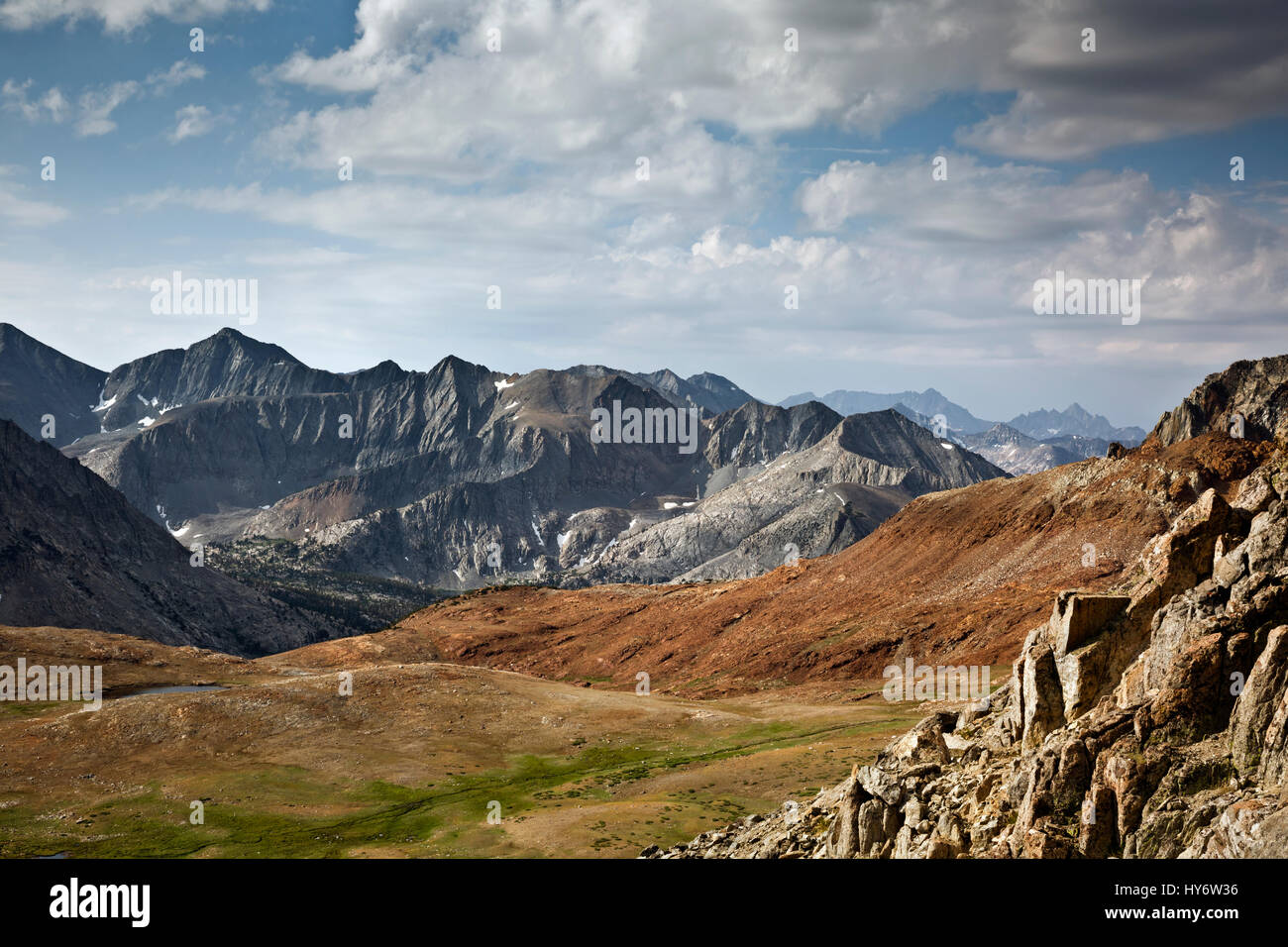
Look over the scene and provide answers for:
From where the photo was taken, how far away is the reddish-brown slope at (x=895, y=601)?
114 m

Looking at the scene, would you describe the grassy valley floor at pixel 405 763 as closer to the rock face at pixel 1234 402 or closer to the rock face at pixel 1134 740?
the rock face at pixel 1134 740

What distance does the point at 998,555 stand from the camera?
436ft

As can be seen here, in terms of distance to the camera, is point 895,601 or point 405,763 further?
point 895,601

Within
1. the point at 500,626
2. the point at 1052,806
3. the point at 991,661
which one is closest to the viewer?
the point at 1052,806

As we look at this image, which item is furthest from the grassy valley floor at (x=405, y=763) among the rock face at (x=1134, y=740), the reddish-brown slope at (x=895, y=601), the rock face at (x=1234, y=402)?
the rock face at (x=1234, y=402)

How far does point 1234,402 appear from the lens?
188m

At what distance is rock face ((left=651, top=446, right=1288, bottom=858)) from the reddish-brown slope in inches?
2660

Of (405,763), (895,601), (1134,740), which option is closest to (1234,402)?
(895,601)

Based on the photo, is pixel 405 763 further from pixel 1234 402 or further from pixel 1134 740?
pixel 1234 402

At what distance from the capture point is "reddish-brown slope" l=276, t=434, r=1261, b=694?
373 ft

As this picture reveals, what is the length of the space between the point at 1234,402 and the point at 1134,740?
650ft
